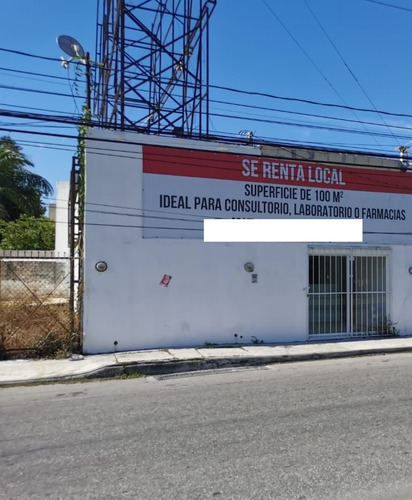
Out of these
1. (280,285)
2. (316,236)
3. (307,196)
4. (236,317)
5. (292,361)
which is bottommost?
(292,361)

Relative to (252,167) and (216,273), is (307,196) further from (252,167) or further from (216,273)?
(216,273)

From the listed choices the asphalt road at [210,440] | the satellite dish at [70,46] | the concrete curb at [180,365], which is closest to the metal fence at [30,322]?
the concrete curb at [180,365]

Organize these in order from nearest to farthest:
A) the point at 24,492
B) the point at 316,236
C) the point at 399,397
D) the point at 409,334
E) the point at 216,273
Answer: the point at 24,492 → the point at 399,397 → the point at 216,273 → the point at 316,236 → the point at 409,334

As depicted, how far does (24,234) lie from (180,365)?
63.5 feet

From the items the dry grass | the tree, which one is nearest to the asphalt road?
the dry grass

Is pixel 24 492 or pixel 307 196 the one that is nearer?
pixel 24 492

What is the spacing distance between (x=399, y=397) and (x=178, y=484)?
365 centimetres

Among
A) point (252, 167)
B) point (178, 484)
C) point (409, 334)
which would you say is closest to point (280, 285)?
point (252, 167)

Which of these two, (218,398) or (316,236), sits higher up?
(316,236)

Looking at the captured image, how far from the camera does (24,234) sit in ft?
79.1

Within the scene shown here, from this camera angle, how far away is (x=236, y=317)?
31.3 feet

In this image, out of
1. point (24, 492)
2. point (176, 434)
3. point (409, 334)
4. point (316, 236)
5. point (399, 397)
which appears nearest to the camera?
point (24, 492)

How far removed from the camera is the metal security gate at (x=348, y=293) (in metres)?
10.5

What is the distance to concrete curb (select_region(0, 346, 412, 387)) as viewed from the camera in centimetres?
714
